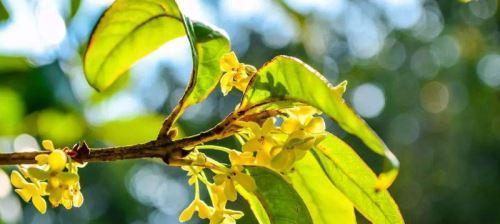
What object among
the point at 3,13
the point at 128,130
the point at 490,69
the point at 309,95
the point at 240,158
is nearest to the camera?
the point at 309,95

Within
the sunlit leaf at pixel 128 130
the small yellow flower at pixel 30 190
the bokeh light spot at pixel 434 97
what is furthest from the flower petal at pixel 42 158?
the bokeh light spot at pixel 434 97

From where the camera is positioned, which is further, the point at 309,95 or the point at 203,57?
the point at 203,57

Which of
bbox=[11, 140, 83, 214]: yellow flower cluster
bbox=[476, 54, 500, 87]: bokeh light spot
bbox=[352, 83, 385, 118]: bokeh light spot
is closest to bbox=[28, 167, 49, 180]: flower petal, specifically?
bbox=[11, 140, 83, 214]: yellow flower cluster

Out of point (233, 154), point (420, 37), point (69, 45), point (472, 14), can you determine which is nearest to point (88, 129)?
point (69, 45)

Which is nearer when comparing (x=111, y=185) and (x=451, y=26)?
(x=111, y=185)

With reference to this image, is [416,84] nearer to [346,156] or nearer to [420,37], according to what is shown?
[420,37]

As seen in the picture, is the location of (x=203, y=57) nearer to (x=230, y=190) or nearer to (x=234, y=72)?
(x=234, y=72)

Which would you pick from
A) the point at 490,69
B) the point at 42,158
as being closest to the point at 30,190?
the point at 42,158
